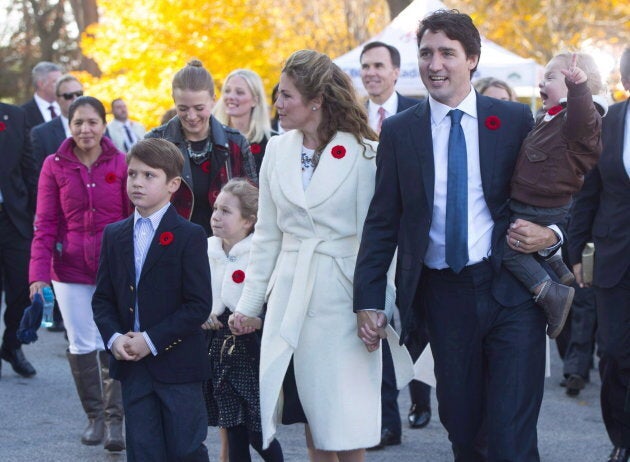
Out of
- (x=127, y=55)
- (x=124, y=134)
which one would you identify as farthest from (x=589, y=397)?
(x=127, y=55)

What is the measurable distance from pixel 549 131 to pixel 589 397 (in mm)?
5064

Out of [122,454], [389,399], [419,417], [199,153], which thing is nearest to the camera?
[199,153]

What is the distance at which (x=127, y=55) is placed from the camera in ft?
72.6

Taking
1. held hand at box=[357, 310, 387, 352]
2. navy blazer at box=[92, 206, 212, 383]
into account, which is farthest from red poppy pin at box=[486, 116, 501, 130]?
navy blazer at box=[92, 206, 212, 383]

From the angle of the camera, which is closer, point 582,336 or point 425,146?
point 425,146

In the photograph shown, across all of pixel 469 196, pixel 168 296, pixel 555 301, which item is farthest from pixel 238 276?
pixel 555 301

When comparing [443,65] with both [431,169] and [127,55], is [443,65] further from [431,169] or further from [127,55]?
[127,55]

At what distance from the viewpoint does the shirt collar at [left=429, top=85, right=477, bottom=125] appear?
4828 millimetres

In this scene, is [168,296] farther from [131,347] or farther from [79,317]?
[79,317]

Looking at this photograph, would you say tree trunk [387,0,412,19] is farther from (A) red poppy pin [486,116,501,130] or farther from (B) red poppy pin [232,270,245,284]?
(A) red poppy pin [486,116,501,130]

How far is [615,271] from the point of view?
6.43m

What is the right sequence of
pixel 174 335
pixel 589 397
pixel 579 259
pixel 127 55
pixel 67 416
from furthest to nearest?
pixel 127 55, pixel 589 397, pixel 67 416, pixel 579 259, pixel 174 335

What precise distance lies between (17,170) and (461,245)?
5967 mm

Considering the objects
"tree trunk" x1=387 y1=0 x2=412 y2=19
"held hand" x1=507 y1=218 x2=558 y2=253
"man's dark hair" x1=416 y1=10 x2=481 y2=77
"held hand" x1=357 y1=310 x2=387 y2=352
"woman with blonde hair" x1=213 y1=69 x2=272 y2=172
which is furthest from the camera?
"tree trunk" x1=387 y1=0 x2=412 y2=19
